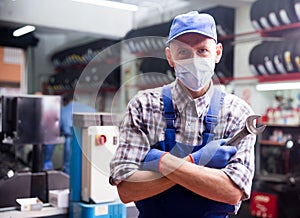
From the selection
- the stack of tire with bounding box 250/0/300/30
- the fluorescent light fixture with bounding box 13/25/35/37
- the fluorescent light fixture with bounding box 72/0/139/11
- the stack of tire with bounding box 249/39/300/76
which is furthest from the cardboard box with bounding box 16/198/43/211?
the fluorescent light fixture with bounding box 13/25/35/37

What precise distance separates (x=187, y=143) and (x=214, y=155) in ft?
0.36

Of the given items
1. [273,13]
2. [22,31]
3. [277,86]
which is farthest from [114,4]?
[22,31]

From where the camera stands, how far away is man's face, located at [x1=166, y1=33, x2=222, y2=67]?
1358 millimetres

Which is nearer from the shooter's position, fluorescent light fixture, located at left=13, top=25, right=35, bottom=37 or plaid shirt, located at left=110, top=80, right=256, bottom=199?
plaid shirt, located at left=110, top=80, right=256, bottom=199

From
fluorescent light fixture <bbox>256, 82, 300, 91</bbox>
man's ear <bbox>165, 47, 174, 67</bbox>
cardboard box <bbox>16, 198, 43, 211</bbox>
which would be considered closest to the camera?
man's ear <bbox>165, 47, 174, 67</bbox>

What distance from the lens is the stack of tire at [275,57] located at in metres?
5.04

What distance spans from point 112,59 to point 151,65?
155mm

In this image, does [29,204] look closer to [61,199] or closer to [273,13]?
[61,199]

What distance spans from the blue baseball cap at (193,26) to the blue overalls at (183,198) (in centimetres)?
20

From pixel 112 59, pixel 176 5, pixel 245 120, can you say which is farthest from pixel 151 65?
pixel 176 5

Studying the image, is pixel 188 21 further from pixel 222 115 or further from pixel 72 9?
pixel 72 9

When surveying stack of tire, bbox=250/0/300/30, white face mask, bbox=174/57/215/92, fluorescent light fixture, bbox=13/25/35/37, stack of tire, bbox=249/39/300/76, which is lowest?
white face mask, bbox=174/57/215/92

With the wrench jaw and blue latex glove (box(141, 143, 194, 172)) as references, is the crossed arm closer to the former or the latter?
blue latex glove (box(141, 143, 194, 172))

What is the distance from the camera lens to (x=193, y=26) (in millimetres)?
1353
